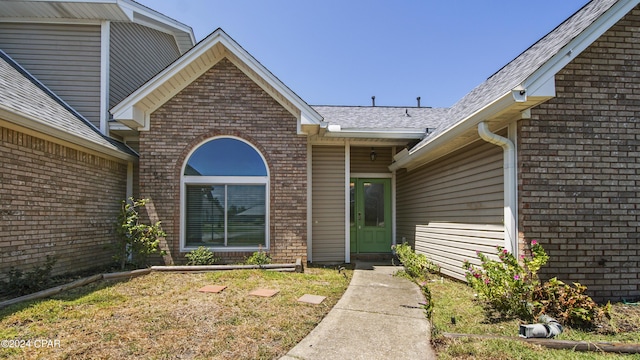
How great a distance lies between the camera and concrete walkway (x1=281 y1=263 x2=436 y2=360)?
331 cm

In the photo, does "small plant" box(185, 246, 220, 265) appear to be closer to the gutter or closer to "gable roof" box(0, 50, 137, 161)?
"gable roof" box(0, 50, 137, 161)

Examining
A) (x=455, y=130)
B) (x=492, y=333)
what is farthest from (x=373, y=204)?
(x=492, y=333)

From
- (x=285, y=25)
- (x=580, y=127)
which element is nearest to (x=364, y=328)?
(x=580, y=127)

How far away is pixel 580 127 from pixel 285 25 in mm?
9185

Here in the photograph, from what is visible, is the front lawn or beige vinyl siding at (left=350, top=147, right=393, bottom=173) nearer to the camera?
the front lawn

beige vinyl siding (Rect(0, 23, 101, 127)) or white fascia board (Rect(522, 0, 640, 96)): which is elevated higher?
beige vinyl siding (Rect(0, 23, 101, 127))

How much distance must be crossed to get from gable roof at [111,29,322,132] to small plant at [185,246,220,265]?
2.99m

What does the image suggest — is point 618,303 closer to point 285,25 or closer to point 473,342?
point 473,342

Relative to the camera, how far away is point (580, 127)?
503 cm

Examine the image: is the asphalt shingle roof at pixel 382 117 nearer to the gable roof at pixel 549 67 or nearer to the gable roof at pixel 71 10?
the gable roof at pixel 549 67

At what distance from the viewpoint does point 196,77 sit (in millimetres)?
7773

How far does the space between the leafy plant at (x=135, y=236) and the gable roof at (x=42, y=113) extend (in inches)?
57.5

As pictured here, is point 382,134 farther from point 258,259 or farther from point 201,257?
point 201,257

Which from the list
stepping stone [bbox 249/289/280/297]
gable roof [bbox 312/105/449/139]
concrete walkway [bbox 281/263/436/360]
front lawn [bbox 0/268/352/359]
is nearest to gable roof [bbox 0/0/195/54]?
gable roof [bbox 312/105/449/139]
